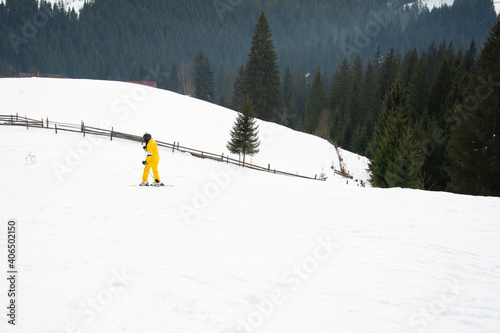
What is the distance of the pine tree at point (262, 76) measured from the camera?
149 ft

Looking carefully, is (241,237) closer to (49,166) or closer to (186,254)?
(186,254)

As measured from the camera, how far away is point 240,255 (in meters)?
7.23

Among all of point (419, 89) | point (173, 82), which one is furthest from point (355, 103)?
point (173, 82)

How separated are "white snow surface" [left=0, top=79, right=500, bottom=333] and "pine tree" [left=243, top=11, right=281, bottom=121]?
3244 cm

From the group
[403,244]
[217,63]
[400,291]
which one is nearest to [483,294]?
[400,291]

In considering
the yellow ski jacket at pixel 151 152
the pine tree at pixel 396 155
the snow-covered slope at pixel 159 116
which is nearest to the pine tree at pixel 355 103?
the snow-covered slope at pixel 159 116

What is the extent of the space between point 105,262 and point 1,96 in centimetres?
4150

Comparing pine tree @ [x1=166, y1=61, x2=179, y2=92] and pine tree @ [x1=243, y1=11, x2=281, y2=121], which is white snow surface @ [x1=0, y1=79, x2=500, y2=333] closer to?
pine tree @ [x1=243, y1=11, x2=281, y2=121]

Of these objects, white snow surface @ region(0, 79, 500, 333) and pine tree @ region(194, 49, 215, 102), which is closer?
white snow surface @ region(0, 79, 500, 333)

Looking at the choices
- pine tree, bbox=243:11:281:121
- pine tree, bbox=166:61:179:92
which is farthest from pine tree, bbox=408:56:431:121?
pine tree, bbox=166:61:179:92

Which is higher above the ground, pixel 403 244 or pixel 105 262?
pixel 403 244

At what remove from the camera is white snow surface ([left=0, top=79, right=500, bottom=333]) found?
5.14 metres

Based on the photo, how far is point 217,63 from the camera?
183625 millimetres

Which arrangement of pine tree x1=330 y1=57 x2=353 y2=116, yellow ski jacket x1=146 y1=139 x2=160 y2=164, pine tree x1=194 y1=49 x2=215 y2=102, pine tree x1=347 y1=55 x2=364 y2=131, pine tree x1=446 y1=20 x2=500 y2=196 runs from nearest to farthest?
yellow ski jacket x1=146 y1=139 x2=160 y2=164 → pine tree x1=446 y1=20 x2=500 y2=196 → pine tree x1=347 y1=55 x2=364 y2=131 → pine tree x1=330 y1=57 x2=353 y2=116 → pine tree x1=194 y1=49 x2=215 y2=102
